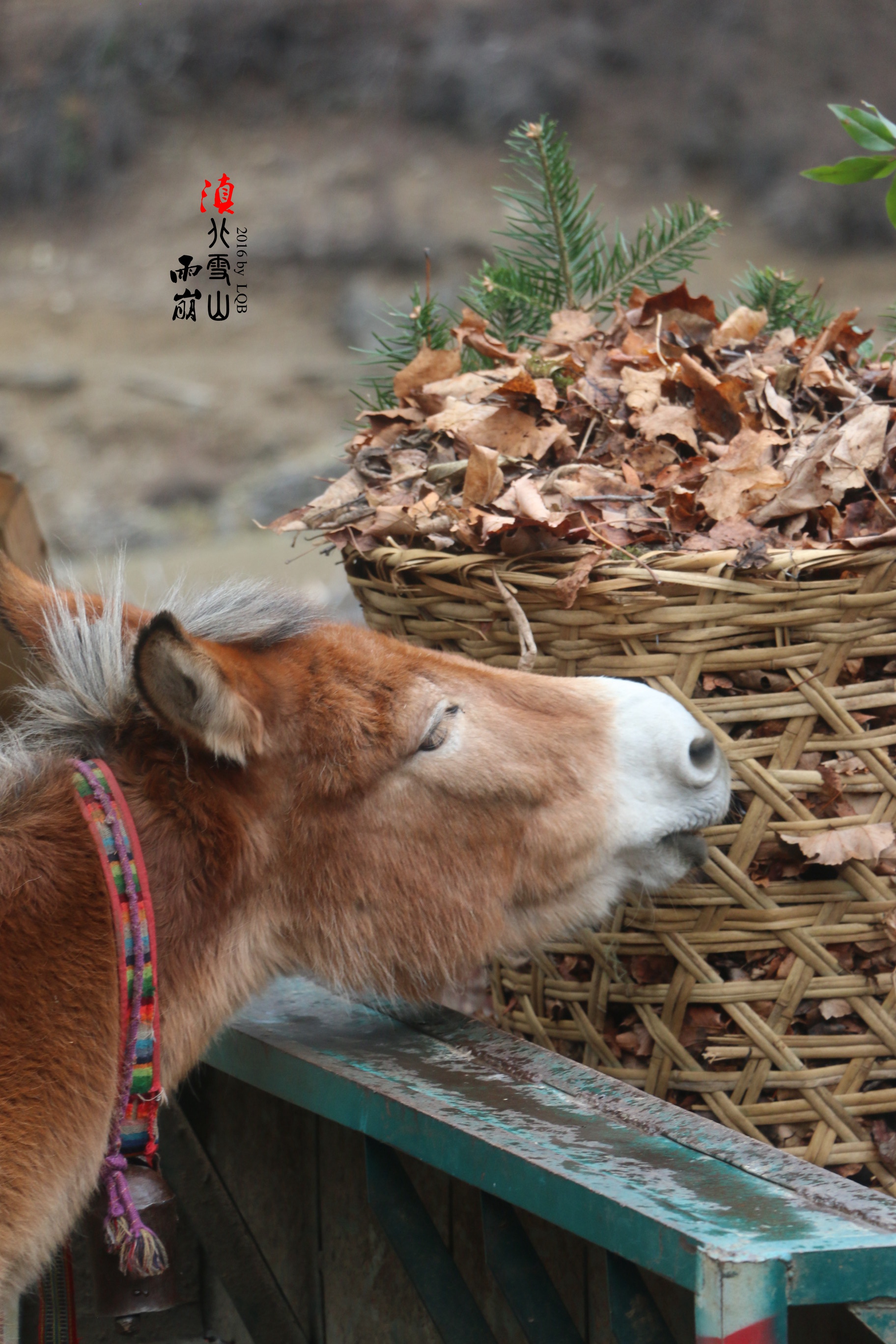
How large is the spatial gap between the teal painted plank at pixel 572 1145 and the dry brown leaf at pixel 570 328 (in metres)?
1.33

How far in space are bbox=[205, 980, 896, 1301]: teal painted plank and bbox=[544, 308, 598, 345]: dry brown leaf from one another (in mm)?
1328

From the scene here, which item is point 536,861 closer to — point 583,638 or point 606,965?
point 606,965

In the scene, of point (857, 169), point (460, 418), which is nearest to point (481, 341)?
point (460, 418)

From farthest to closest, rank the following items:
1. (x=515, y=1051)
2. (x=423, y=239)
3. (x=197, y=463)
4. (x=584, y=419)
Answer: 1. (x=423, y=239)
2. (x=197, y=463)
3. (x=584, y=419)
4. (x=515, y=1051)

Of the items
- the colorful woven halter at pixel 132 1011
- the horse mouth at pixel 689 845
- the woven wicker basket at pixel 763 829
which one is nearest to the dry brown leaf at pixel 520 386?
the woven wicker basket at pixel 763 829

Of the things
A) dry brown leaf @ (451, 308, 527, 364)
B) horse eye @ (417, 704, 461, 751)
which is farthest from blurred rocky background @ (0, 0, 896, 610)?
horse eye @ (417, 704, 461, 751)

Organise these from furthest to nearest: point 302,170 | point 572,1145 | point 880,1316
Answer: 1. point 302,170
2. point 572,1145
3. point 880,1316

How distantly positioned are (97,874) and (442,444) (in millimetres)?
956

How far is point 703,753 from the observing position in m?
1.56

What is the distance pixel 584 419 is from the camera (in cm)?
199

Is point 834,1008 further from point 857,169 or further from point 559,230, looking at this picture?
point 559,230

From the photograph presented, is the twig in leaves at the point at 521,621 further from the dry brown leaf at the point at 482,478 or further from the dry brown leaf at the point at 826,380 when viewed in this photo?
the dry brown leaf at the point at 826,380

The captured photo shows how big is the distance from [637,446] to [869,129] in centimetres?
62

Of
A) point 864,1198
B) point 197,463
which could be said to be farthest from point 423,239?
point 864,1198
